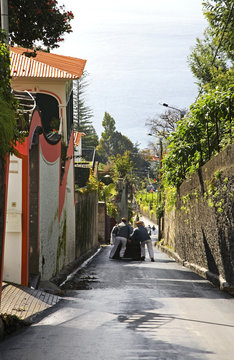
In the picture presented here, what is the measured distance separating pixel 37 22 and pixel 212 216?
634 cm

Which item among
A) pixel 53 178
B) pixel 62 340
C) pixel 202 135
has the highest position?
pixel 202 135

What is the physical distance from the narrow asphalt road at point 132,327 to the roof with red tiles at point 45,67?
48.4 feet

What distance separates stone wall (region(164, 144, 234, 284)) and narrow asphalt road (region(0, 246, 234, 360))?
42.7 inches

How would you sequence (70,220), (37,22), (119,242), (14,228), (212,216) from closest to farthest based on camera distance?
(14,228), (37,22), (212,216), (70,220), (119,242)

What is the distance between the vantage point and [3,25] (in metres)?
10.6

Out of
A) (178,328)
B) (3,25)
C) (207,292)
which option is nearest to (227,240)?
(207,292)

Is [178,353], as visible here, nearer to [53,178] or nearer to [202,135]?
[53,178]

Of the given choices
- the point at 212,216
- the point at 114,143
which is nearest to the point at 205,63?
the point at 212,216

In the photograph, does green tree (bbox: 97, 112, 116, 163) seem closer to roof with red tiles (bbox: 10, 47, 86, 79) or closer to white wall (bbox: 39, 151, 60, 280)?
roof with red tiles (bbox: 10, 47, 86, 79)

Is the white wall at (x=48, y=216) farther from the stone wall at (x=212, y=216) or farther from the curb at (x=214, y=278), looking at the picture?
the stone wall at (x=212, y=216)

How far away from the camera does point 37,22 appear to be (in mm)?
13086

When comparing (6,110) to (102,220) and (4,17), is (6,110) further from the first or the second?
(102,220)

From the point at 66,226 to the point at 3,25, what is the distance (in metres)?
8.96

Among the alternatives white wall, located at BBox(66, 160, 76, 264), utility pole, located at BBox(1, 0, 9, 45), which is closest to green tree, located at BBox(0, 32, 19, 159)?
utility pole, located at BBox(1, 0, 9, 45)
